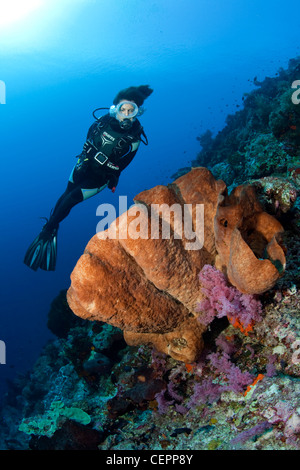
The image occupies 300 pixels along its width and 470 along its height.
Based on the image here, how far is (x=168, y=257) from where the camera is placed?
2.66m

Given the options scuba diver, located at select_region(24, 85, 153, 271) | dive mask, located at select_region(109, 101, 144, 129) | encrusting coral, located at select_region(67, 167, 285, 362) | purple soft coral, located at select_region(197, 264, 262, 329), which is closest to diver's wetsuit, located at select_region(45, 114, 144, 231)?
scuba diver, located at select_region(24, 85, 153, 271)

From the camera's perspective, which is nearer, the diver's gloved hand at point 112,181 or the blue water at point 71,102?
the diver's gloved hand at point 112,181

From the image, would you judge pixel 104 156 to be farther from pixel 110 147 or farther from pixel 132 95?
pixel 132 95

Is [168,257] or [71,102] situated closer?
[168,257]

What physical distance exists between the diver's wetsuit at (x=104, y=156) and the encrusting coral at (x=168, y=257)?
4.97 meters

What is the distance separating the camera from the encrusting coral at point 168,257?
243cm

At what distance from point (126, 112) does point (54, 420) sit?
23.3ft

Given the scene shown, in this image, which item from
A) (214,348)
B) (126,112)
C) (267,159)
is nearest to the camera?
(214,348)

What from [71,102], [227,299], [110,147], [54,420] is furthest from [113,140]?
[71,102]

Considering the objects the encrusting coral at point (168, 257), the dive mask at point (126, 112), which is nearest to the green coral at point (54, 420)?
the encrusting coral at point (168, 257)

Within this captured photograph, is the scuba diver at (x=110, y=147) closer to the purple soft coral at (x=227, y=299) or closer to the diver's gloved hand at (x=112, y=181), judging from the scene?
the diver's gloved hand at (x=112, y=181)

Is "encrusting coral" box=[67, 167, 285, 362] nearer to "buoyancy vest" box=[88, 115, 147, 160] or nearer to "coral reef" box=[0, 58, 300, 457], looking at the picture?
"coral reef" box=[0, 58, 300, 457]

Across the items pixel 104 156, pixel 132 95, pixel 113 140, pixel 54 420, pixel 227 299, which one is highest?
pixel 132 95

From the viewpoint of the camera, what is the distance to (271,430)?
181cm
